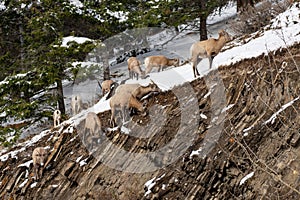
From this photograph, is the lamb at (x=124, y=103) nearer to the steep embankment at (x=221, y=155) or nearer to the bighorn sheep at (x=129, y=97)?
the bighorn sheep at (x=129, y=97)

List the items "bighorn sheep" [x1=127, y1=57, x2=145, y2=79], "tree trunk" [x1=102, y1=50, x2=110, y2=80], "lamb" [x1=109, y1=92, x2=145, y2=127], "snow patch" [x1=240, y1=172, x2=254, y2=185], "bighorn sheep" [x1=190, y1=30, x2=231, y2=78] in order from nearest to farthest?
1. "snow patch" [x1=240, y1=172, x2=254, y2=185]
2. "lamb" [x1=109, y1=92, x2=145, y2=127]
3. "bighorn sheep" [x1=190, y1=30, x2=231, y2=78]
4. "bighorn sheep" [x1=127, y1=57, x2=145, y2=79]
5. "tree trunk" [x1=102, y1=50, x2=110, y2=80]

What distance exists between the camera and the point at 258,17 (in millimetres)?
11484

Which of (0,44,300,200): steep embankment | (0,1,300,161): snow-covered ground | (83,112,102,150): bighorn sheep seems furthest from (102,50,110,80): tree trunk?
(83,112,102,150): bighorn sheep

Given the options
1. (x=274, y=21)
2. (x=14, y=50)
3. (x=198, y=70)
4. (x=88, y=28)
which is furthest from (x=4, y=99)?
(x=274, y=21)

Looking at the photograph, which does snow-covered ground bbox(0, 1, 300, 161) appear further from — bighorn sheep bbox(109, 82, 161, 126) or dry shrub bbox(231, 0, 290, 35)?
dry shrub bbox(231, 0, 290, 35)

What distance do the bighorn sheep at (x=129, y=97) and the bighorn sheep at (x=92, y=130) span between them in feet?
0.98

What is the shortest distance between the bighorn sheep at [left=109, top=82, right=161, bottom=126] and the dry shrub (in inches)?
159

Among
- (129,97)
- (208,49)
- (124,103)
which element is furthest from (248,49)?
(124,103)

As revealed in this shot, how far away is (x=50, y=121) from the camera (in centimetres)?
1575

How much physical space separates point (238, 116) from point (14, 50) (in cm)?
1283

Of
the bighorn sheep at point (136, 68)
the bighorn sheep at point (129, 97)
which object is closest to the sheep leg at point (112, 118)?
the bighorn sheep at point (129, 97)

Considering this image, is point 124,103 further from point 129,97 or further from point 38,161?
point 38,161

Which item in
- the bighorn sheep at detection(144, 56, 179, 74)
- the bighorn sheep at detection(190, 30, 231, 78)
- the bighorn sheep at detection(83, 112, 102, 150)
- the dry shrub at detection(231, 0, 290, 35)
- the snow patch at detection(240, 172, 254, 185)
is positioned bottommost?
the snow patch at detection(240, 172, 254, 185)

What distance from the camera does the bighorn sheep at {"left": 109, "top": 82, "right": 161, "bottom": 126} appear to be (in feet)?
27.2
